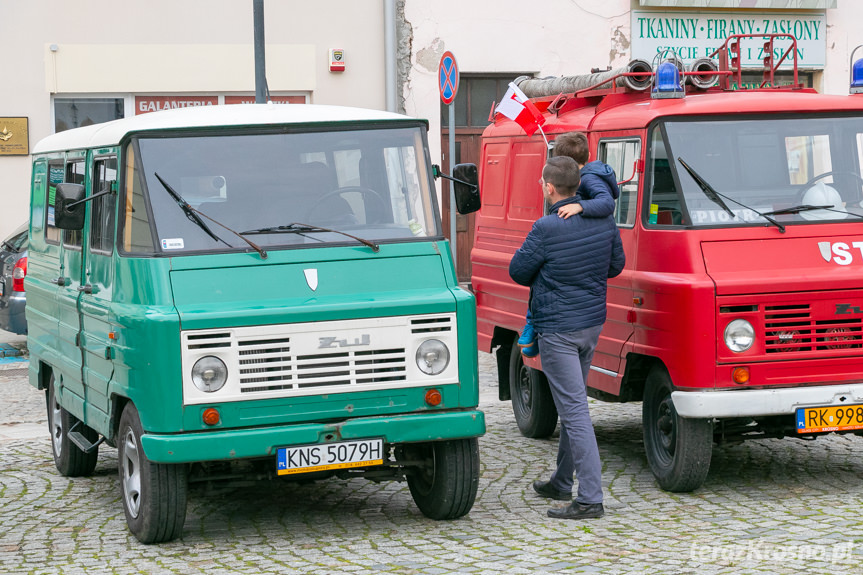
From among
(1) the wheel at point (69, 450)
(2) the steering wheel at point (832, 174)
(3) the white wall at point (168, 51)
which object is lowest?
(1) the wheel at point (69, 450)

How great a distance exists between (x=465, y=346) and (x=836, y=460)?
315cm

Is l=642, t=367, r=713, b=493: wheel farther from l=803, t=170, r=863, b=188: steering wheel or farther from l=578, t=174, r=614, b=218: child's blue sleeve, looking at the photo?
l=803, t=170, r=863, b=188: steering wheel

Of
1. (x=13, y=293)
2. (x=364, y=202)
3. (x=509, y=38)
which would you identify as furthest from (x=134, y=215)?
(x=509, y=38)

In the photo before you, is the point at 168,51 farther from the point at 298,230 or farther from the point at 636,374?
the point at 298,230

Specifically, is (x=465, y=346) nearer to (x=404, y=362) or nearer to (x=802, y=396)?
(x=404, y=362)

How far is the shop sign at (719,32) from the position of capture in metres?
21.5

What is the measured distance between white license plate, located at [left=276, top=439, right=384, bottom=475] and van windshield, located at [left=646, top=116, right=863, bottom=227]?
2334mm

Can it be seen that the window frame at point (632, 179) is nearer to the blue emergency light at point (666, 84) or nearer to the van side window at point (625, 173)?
the van side window at point (625, 173)

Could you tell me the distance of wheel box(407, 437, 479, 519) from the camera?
6.93m

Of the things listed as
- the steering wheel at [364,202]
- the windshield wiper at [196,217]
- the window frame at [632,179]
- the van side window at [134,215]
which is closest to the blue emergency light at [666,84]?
the window frame at [632,179]

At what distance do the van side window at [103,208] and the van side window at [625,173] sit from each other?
3081mm

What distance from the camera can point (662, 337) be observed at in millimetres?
7570

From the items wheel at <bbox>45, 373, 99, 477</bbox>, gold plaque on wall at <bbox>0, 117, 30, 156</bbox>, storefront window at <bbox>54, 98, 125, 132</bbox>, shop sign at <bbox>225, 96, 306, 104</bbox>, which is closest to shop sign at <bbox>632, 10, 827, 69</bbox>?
shop sign at <bbox>225, 96, 306, 104</bbox>

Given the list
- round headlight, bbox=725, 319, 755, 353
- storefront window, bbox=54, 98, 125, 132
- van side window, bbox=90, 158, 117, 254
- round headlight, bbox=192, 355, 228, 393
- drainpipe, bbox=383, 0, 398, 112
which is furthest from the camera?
drainpipe, bbox=383, 0, 398, 112
